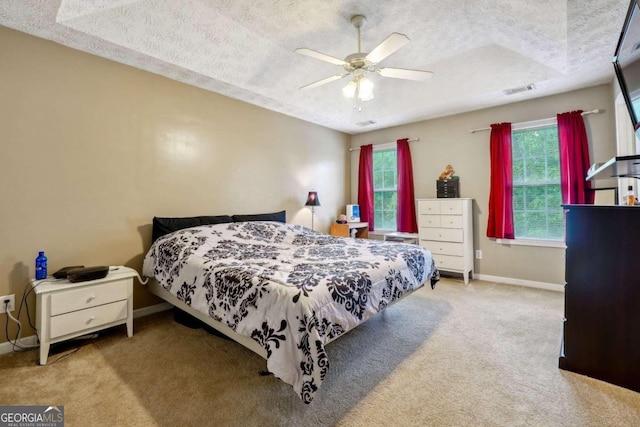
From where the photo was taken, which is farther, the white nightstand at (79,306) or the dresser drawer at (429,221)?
the dresser drawer at (429,221)

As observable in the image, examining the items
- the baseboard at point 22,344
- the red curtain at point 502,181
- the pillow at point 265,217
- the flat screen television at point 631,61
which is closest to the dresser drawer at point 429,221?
the red curtain at point 502,181

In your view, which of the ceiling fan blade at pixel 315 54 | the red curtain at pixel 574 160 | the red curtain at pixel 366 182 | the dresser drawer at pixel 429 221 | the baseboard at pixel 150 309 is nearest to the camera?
the ceiling fan blade at pixel 315 54

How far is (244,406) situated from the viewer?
156 centimetres

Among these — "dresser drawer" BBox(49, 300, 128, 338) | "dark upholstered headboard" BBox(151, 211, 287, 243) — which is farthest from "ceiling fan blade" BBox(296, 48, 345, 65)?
"dresser drawer" BBox(49, 300, 128, 338)

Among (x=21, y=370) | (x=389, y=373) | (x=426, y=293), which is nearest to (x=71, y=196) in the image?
(x=21, y=370)

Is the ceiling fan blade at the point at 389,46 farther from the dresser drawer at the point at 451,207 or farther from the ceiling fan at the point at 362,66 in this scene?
the dresser drawer at the point at 451,207

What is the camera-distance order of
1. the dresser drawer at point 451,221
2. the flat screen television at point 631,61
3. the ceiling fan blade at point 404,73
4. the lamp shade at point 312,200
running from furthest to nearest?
the lamp shade at point 312,200, the dresser drawer at point 451,221, the ceiling fan blade at point 404,73, the flat screen television at point 631,61

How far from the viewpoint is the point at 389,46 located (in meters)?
2.03

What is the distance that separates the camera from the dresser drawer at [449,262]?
389 cm

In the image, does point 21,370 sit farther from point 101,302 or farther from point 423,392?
point 423,392

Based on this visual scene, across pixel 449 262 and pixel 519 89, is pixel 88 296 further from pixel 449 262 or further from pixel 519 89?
pixel 519 89

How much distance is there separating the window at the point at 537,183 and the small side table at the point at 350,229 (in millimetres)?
2308

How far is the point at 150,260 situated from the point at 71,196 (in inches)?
33.4

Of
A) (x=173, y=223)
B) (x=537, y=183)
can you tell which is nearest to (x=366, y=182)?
(x=537, y=183)
